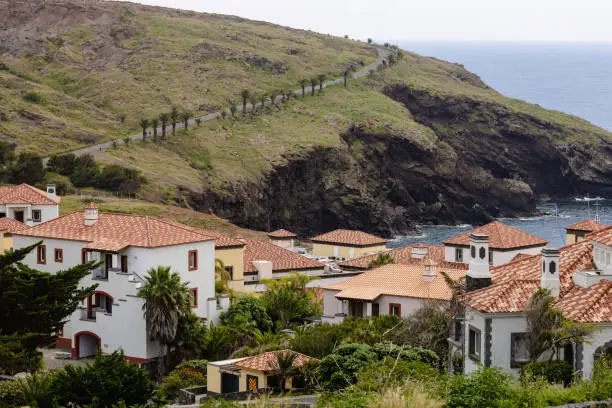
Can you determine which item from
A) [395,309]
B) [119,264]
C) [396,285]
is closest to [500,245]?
[396,285]

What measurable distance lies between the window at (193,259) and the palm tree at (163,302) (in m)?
4.58

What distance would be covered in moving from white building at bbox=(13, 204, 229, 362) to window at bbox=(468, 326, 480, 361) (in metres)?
23.9

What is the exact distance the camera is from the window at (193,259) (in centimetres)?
6439

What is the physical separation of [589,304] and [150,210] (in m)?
85.1

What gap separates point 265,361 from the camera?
159 ft

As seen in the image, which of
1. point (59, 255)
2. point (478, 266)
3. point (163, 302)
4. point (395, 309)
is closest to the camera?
point (478, 266)

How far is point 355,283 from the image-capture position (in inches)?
2522

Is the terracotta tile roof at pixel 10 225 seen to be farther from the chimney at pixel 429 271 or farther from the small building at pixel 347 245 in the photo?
the chimney at pixel 429 271

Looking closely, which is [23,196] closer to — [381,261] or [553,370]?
[381,261]

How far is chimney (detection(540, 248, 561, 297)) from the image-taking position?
132 feet

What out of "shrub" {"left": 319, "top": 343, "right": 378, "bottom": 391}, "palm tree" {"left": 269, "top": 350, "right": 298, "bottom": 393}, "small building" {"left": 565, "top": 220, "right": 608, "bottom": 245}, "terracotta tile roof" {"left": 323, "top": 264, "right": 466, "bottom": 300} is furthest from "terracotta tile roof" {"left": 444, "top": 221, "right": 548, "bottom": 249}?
"shrub" {"left": 319, "top": 343, "right": 378, "bottom": 391}

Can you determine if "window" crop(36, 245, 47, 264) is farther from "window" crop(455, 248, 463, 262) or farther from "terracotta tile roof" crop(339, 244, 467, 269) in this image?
"window" crop(455, 248, 463, 262)

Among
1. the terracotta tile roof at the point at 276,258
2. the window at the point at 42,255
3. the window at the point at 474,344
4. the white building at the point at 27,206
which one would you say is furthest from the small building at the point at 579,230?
the window at the point at 474,344

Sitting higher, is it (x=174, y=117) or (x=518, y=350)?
(x=174, y=117)
